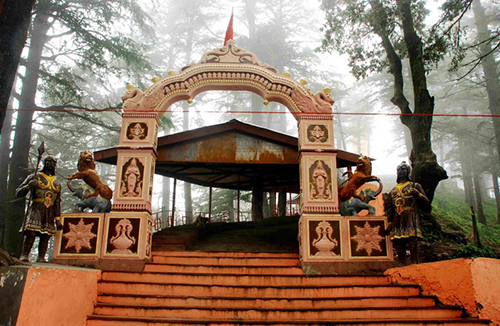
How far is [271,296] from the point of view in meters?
6.44

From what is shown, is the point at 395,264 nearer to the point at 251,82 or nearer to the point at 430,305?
the point at 430,305

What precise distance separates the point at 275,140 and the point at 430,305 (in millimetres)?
5987

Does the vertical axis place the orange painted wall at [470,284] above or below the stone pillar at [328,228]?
below

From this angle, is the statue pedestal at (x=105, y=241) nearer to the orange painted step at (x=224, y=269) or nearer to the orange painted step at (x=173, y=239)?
the orange painted step at (x=224, y=269)

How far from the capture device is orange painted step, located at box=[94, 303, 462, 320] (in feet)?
18.7

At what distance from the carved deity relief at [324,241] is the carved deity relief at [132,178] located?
3856 millimetres

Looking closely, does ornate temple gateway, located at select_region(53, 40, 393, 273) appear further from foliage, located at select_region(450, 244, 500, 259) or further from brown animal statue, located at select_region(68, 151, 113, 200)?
foliage, located at select_region(450, 244, 500, 259)

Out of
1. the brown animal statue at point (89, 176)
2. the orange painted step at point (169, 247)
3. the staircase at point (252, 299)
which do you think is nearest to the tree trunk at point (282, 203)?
the orange painted step at point (169, 247)

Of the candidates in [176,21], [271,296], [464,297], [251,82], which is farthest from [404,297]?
[176,21]

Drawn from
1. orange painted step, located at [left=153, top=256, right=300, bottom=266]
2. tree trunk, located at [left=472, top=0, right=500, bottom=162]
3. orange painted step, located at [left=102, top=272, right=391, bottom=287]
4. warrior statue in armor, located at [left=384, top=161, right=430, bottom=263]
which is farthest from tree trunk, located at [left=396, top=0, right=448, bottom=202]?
tree trunk, located at [left=472, top=0, right=500, bottom=162]

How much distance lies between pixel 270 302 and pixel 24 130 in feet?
37.7

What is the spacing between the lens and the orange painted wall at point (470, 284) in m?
5.20

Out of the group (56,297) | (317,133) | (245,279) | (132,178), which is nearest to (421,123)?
(317,133)

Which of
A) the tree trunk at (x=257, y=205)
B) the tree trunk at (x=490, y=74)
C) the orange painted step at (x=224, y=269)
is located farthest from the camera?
the tree trunk at (x=490, y=74)
